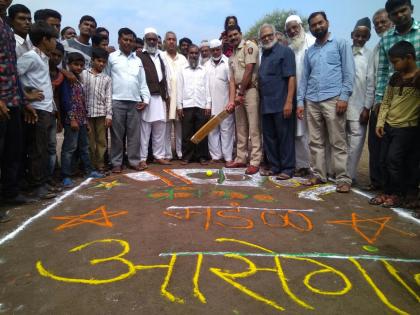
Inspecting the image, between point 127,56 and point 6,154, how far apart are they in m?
2.69

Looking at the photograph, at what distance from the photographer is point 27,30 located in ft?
15.1

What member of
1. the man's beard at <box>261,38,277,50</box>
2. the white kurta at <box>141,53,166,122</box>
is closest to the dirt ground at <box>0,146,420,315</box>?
the white kurta at <box>141,53,166,122</box>

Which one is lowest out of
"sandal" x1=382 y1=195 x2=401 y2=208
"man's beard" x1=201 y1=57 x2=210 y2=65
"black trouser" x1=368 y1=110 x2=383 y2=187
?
"sandal" x1=382 y1=195 x2=401 y2=208

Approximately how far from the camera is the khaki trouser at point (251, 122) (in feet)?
19.0

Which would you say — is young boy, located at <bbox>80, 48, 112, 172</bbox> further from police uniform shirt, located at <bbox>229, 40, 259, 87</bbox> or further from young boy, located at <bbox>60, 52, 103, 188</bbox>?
police uniform shirt, located at <bbox>229, 40, 259, 87</bbox>

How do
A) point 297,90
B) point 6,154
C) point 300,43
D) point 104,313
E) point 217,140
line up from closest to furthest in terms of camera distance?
1. point 104,313
2. point 6,154
3. point 297,90
4. point 300,43
5. point 217,140

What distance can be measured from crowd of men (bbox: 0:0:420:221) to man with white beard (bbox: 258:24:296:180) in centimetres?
2

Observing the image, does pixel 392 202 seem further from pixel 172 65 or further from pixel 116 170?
pixel 172 65

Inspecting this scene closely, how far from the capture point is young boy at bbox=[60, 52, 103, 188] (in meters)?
5.14

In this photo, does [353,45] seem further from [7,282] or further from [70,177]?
[7,282]

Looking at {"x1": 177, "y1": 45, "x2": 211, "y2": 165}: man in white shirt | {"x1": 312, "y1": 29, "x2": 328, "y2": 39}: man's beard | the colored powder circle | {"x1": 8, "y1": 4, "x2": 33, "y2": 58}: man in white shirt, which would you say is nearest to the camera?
the colored powder circle

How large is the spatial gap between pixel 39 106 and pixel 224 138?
3.34 m

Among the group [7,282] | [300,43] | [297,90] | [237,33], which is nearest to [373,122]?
[297,90]

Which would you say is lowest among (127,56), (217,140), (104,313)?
(104,313)
